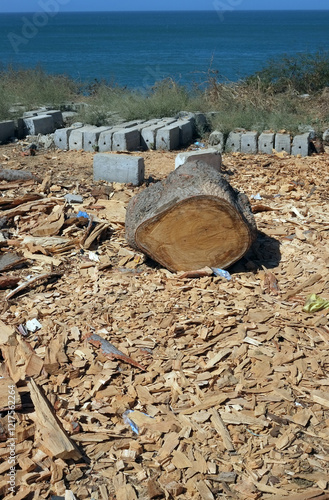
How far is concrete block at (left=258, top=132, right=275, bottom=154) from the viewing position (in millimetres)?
9773

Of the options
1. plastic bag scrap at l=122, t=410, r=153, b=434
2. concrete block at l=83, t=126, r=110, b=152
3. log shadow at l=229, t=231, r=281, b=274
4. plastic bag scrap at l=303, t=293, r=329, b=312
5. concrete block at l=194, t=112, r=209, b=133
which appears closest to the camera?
plastic bag scrap at l=122, t=410, r=153, b=434

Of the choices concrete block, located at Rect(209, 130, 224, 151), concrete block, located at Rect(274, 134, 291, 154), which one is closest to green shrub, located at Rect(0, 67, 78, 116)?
concrete block, located at Rect(209, 130, 224, 151)

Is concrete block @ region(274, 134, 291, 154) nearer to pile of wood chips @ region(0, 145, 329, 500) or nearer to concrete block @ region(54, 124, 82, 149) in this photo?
pile of wood chips @ region(0, 145, 329, 500)

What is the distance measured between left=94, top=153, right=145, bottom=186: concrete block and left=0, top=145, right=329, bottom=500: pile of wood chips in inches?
52.0

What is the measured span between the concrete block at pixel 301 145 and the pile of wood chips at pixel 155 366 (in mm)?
3416

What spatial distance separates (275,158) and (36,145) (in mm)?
4190

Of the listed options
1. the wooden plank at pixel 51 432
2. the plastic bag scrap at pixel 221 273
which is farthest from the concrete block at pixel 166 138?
the wooden plank at pixel 51 432

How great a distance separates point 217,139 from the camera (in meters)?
10.1

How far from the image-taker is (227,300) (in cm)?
480

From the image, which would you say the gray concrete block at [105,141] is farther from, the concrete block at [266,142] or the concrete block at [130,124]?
the concrete block at [266,142]

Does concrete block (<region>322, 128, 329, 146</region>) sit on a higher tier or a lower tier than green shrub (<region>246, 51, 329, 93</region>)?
lower

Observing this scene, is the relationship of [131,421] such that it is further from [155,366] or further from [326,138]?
[326,138]

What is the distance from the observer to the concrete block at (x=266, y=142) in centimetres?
977

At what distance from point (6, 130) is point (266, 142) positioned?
15.4 feet
